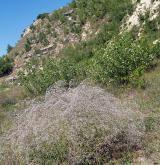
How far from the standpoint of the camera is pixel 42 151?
1348cm

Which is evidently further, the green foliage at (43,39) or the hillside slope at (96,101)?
the green foliage at (43,39)

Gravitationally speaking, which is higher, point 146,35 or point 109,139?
point 146,35

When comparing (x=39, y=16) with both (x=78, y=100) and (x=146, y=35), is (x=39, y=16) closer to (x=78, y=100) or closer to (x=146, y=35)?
(x=146, y=35)

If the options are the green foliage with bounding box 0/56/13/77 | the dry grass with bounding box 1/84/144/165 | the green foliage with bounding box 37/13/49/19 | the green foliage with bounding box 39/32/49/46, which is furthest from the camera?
the green foliage with bounding box 37/13/49/19

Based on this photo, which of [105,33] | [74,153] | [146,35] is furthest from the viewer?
[105,33]

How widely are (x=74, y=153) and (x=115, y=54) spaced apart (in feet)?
53.0

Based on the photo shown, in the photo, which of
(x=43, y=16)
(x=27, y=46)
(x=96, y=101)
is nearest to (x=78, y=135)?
(x=96, y=101)

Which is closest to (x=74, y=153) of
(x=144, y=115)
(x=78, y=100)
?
(x=78, y=100)

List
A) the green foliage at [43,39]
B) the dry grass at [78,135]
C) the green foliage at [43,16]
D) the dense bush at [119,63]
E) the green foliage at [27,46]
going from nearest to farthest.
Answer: the dry grass at [78,135], the dense bush at [119,63], the green foliage at [43,39], the green foliage at [27,46], the green foliage at [43,16]

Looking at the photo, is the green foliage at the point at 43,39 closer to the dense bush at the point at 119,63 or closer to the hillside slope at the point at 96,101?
the hillside slope at the point at 96,101

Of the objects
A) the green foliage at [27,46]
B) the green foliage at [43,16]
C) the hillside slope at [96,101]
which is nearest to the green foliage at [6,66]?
the green foliage at [27,46]

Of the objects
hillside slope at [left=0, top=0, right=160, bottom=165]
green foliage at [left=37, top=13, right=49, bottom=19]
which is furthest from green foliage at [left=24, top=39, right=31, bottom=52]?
green foliage at [left=37, top=13, right=49, bottom=19]

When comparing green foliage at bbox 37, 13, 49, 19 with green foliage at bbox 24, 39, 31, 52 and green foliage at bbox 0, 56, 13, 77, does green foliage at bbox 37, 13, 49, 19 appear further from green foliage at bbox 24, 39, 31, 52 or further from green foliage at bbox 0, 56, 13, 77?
green foliage at bbox 0, 56, 13, 77

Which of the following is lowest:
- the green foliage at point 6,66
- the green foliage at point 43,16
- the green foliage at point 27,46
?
the green foliage at point 6,66
